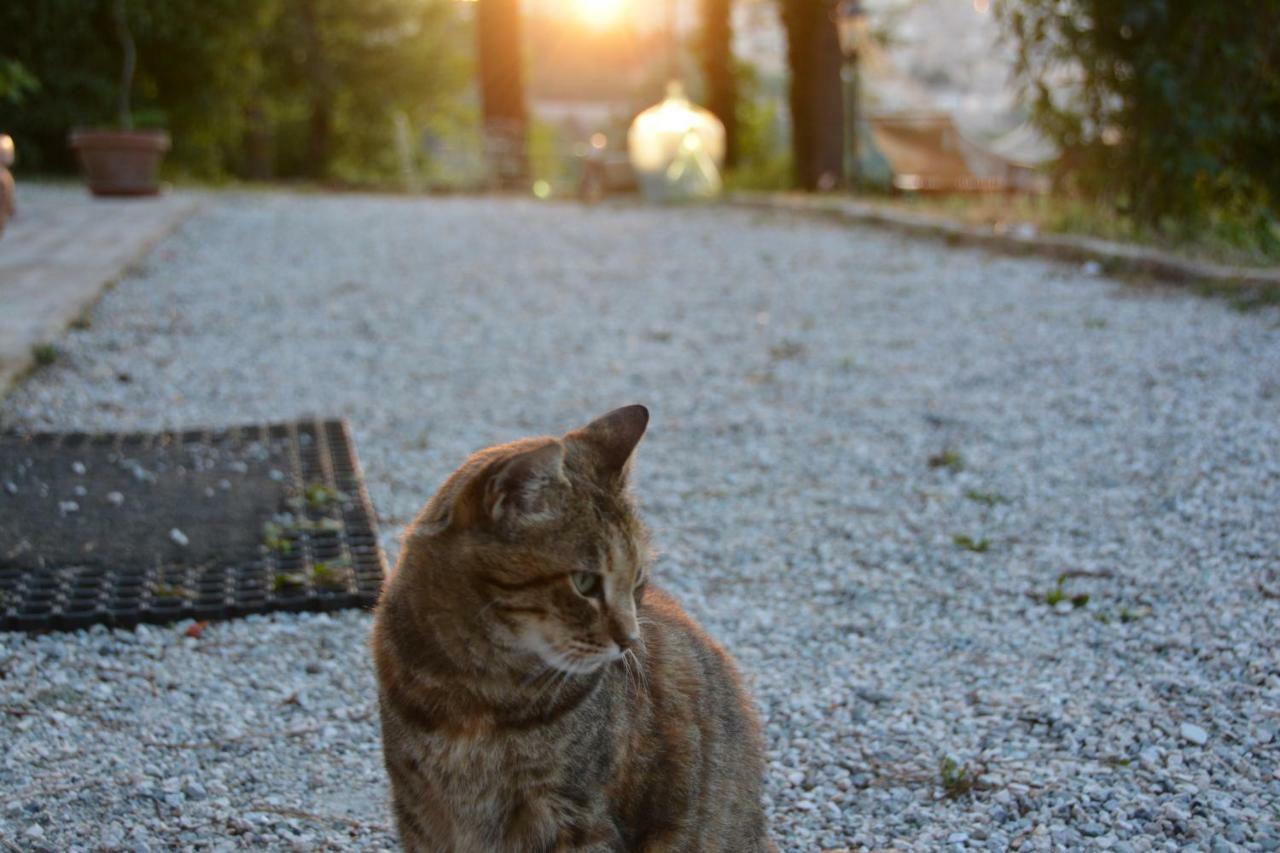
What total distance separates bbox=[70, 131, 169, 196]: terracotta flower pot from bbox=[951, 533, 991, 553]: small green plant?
9863 mm

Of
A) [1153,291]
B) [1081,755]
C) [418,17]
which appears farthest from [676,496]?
[418,17]

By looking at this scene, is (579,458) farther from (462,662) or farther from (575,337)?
(575,337)

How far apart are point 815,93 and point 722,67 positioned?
14.7ft

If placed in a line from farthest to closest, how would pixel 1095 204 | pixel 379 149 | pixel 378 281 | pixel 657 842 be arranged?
1. pixel 379 149
2. pixel 1095 204
3. pixel 378 281
4. pixel 657 842

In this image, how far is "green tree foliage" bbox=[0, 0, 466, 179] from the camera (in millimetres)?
14078

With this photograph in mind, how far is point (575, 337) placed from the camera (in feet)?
23.7

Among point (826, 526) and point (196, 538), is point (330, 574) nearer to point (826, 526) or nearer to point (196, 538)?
point (196, 538)

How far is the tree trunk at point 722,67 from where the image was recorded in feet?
61.2

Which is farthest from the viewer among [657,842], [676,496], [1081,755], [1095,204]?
[1095,204]

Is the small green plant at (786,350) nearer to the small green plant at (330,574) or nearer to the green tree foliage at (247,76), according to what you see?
the small green plant at (330,574)

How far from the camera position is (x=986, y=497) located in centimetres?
451

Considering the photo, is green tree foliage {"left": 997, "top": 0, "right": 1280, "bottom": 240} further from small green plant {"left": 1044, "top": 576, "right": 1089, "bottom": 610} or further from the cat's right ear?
the cat's right ear

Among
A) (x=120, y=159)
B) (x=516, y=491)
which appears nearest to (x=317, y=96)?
(x=120, y=159)

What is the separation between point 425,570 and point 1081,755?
1677mm
